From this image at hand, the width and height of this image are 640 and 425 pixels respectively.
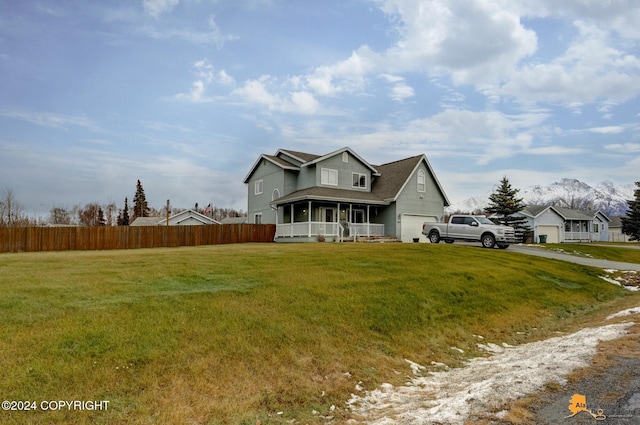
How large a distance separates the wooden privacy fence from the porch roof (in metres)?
3.80

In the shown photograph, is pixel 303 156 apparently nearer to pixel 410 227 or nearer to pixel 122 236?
pixel 410 227

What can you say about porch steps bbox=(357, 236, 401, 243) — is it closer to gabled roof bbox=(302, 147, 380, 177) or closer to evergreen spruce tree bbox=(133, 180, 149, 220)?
gabled roof bbox=(302, 147, 380, 177)

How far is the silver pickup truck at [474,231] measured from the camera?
23.6 meters

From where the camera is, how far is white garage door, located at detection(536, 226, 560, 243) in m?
48.2

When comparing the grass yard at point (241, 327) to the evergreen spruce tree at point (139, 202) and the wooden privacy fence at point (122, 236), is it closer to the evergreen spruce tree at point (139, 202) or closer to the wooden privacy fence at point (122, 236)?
the wooden privacy fence at point (122, 236)

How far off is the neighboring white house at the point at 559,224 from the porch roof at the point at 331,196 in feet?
94.8

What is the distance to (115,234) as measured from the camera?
85.2 ft

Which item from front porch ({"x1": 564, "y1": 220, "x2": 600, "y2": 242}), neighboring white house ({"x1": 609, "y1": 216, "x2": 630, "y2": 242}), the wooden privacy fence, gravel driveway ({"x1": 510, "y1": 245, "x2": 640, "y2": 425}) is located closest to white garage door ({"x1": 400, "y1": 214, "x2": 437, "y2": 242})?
the wooden privacy fence

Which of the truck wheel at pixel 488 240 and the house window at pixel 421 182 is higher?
the house window at pixel 421 182

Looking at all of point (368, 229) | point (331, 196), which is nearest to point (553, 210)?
point (368, 229)

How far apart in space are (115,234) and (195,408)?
24060mm

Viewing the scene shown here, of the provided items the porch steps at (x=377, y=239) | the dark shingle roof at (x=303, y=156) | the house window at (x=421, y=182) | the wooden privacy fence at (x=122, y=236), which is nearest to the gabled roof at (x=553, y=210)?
the house window at (x=421, y=182)

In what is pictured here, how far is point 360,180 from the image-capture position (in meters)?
31.6

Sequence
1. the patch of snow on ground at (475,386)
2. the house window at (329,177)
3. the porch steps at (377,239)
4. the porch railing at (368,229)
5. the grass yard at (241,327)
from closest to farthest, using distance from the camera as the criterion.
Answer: the patch of snow on ground at (475,386)
the grass yard at (241,327)
the porch steps at (377,239)
the porch railing at (368,229)
the house window at (329,177)
